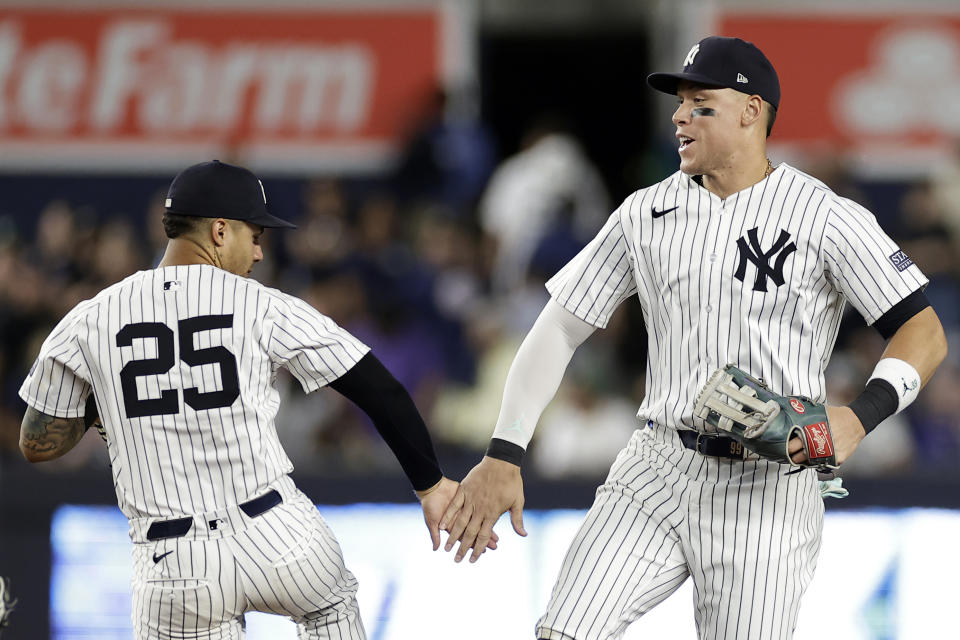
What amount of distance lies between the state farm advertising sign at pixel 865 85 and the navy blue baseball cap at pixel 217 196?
781cm

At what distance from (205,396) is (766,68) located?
196 centimetres

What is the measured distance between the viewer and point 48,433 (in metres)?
4.05

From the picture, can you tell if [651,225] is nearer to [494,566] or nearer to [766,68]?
[766,68]

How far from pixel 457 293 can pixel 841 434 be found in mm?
5224

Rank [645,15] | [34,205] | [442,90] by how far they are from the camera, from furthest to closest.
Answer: [645,15] → [34,205] → [442,90]

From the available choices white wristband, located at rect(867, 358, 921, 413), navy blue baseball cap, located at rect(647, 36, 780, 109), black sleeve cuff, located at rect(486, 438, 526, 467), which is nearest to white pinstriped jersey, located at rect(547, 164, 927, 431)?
white wristband, located at rect(867, 358, 921, 413)

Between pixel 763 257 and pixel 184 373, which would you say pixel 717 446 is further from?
pixel 184 373

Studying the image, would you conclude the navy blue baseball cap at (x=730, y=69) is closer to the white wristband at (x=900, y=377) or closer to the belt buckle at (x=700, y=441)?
the white wristband at (x=900, y=377)

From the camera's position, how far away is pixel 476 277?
8891 millimetres

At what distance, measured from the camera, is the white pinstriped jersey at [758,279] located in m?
3.84

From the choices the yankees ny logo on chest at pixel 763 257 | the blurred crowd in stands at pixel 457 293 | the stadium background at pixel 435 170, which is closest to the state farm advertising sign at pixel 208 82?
the stadium background at pixel 435 170

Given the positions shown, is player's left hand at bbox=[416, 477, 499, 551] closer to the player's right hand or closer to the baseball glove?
the player's right hand

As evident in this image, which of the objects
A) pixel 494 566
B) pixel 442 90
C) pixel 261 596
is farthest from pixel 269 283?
pixel 261 596

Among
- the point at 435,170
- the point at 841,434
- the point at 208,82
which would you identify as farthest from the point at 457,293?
the point at 841,434
